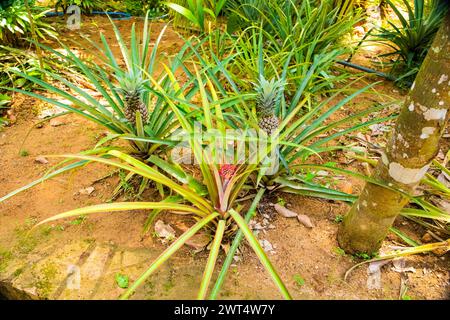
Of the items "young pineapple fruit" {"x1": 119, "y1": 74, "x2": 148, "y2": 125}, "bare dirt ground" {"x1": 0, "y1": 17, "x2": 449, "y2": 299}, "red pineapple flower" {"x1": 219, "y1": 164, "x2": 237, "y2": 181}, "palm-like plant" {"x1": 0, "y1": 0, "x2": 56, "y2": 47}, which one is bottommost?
"bare dirt ground" {"x1": 0, "y1": 17, "x2": 449, "y2": 299}

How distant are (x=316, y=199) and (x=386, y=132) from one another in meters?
0.84

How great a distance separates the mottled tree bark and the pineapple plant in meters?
1.01

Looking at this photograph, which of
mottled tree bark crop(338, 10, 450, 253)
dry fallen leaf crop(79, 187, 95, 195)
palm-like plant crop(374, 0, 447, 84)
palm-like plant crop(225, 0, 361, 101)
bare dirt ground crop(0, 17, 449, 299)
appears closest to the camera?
mottled tree bark crop(338, 10, 450, 253)

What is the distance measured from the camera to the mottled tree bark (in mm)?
969

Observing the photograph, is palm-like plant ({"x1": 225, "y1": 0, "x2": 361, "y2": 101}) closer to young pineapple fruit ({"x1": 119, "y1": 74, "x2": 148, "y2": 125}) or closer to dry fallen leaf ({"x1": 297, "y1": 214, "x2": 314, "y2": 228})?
young pineapple fruit ({"x1": 119, "y1": 74, "x2": 148, "y2": 125})

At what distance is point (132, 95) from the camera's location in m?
1.48

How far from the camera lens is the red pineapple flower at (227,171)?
4.35 ft

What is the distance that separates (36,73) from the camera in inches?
97.4

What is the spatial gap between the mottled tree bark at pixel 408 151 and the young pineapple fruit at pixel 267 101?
467 mm

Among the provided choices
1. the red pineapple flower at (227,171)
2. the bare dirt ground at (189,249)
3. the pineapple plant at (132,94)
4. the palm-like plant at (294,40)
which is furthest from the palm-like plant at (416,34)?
the pineapple plant at (132,94)

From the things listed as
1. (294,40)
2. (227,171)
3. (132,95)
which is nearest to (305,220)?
(227,171)

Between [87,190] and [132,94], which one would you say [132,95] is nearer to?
[132,94]

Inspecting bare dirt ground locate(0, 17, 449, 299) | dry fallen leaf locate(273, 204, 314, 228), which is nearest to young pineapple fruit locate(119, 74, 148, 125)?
bare dirt ground locate(0, 17, 449, 299)
